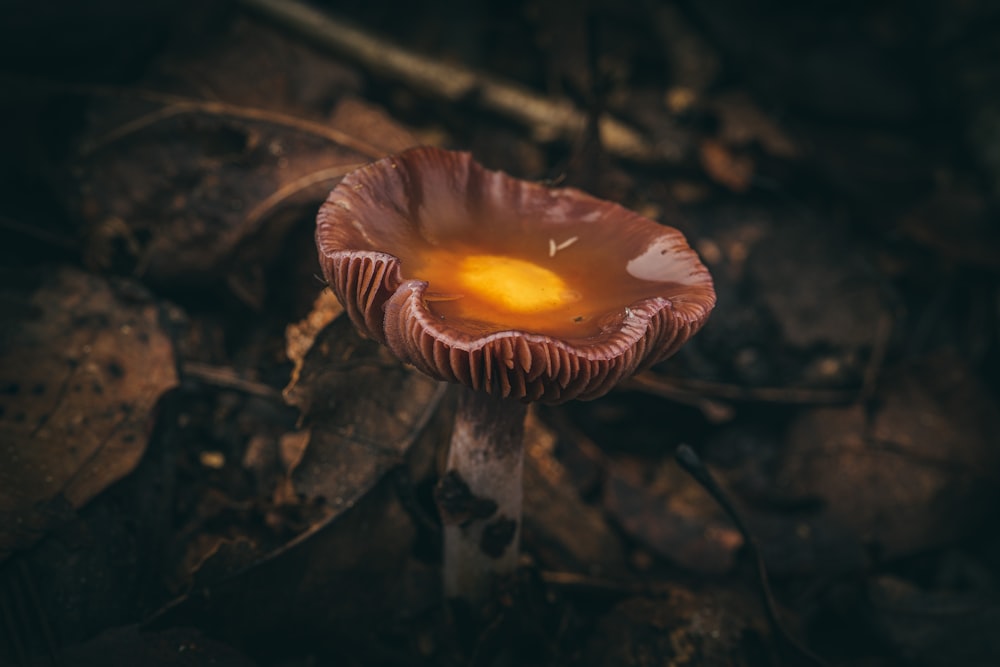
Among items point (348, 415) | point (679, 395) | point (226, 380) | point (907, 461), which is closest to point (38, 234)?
point (226, 380)

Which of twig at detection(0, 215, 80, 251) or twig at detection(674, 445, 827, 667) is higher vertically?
twig at detection(0, 215, 80, 251)

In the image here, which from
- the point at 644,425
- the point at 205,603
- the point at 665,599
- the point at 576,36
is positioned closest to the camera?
the point at 205,603

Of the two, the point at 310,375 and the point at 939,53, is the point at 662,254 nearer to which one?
the point at 310,375

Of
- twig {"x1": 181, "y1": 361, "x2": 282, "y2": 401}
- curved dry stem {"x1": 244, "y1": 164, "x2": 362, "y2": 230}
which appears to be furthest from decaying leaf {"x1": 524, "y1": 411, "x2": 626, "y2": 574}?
curved dry stem {"x1": 244, "y1": 164, "x2": 362, "y2": 230}

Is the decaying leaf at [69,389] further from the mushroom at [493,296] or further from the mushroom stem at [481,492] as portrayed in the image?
the mushroom stem at [481,492]

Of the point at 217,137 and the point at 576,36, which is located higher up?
the point at 576,36

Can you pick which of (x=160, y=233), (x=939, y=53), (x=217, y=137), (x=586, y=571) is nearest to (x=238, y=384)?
(x=160, y=233)

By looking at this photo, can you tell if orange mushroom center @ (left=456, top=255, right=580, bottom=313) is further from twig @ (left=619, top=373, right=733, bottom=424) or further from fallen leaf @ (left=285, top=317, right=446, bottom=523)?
twig @ (left=619, top=373, right=733, bottom=424)
